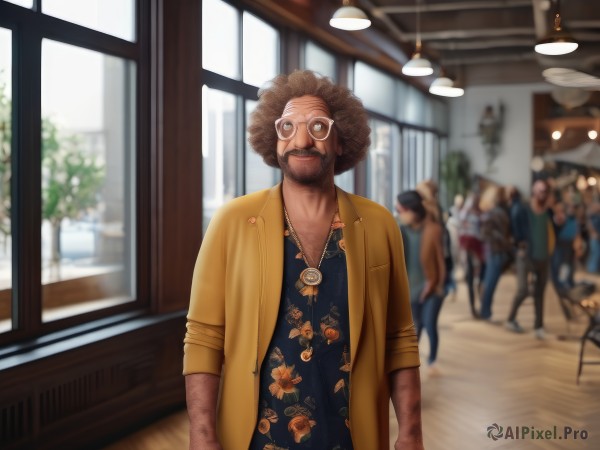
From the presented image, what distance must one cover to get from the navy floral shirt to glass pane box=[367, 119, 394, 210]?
765cm

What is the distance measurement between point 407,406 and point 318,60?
20.2 feet

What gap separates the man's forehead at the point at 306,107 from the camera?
1.72 m

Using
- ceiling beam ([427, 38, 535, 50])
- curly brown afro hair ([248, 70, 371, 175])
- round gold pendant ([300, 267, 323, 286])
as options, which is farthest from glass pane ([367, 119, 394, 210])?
round gold pendant ([300, 267, 323, 286])

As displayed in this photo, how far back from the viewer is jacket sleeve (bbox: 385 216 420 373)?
1751mm

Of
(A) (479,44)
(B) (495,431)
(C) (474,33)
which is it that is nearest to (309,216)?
(B) (495,431)

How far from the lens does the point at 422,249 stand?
5297 mm

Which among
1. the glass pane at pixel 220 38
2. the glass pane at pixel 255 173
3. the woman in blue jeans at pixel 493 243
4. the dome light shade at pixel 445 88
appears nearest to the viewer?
the glass pane at pixel 220 38

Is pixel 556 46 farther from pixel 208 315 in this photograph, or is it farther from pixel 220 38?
pixel 208 315

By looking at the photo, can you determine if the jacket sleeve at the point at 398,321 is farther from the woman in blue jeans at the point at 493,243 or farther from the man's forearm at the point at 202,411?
the woman in blue jeans at the point at 493,243

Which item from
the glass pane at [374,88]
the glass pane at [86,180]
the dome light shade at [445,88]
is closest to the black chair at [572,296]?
the dome light shade at [445,88]

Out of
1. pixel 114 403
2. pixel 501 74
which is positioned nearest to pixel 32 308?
pixel 114 403

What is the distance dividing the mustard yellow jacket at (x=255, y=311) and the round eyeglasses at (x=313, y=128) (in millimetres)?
155

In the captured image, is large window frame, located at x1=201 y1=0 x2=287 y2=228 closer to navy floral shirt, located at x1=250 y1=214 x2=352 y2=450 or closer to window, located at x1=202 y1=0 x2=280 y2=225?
window, located at x1=202 y1=0 x2=280 y2=225

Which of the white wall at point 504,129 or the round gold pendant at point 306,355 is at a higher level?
the white wall at point 504,129
